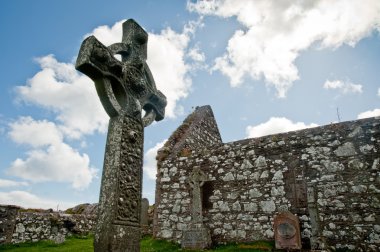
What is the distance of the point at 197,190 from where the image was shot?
9195 mm

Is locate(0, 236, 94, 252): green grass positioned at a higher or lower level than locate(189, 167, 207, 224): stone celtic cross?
lower

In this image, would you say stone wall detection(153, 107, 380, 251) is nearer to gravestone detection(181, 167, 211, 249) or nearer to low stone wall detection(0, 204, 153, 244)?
gravestone detection(181, 167, 211, 249)

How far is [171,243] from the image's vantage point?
9156 millimetres

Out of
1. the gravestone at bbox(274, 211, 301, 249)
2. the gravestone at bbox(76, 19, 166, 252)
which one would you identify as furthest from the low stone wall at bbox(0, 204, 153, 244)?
the gravestone at bbox(76, 19, 166, 252)

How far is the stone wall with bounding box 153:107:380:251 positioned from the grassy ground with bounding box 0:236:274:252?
0.30 meters

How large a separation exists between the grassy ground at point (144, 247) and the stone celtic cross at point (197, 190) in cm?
99

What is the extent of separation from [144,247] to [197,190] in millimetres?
2206

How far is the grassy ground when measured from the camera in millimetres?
7715

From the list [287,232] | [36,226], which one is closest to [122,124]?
[287,232]

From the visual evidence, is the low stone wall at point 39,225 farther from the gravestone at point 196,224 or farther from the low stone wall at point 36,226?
the gravestone at point 196,224

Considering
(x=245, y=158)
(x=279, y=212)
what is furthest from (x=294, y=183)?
(x=245, y=158)

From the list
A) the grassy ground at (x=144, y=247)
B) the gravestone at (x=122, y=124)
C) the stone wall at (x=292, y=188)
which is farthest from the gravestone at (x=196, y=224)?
the gravestone at (x=122, y=124)

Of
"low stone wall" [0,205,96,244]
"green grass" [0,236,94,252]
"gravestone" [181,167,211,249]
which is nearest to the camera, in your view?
"gravestone" [181,167,211,249]

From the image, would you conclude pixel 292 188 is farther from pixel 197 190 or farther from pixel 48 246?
pixel 48 246
